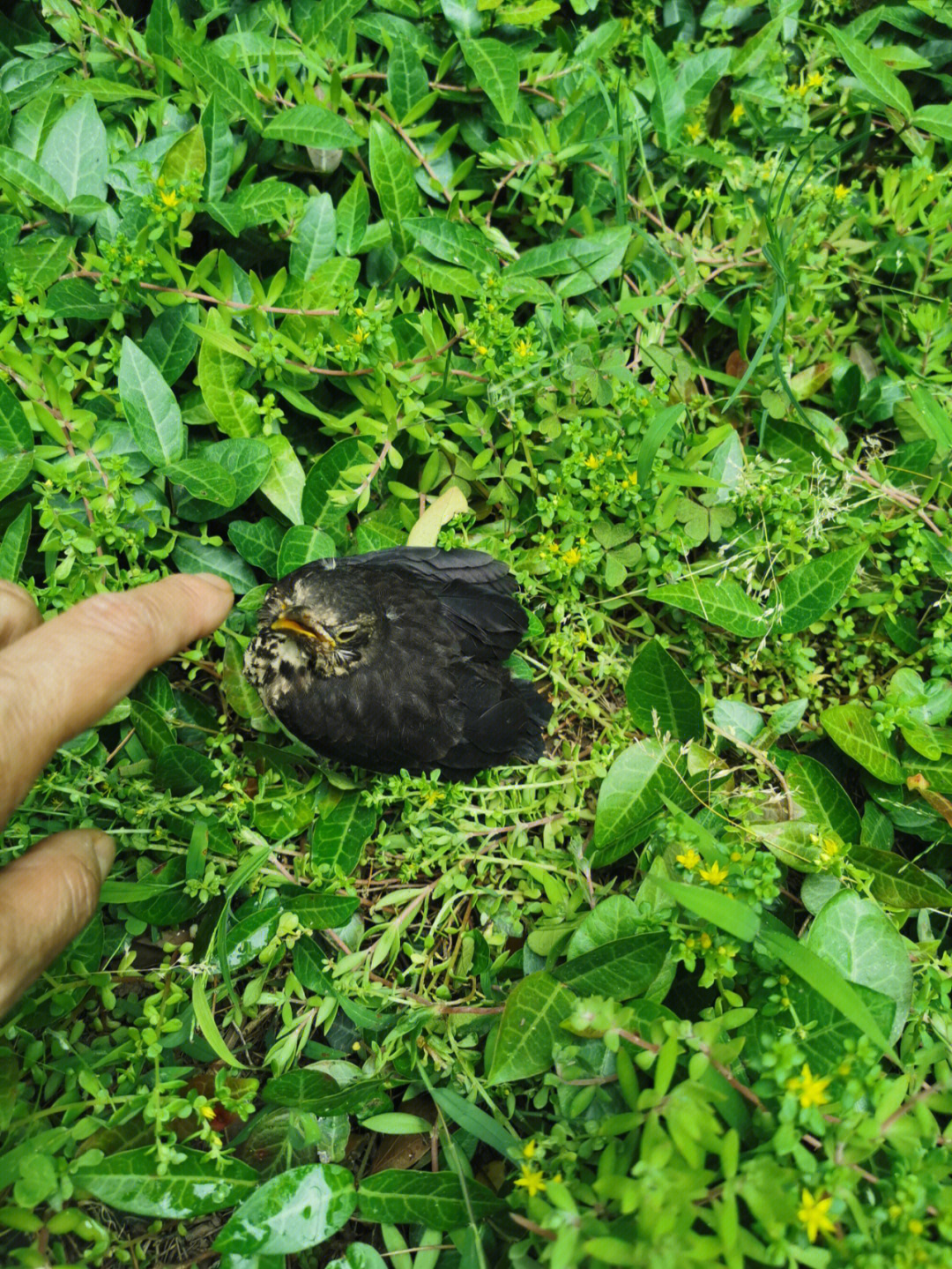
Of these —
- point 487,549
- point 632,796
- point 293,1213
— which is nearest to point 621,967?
point 632,796

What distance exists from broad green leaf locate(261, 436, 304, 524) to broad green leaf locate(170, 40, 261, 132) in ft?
3.95

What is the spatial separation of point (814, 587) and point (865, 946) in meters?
1.16

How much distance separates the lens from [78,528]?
261 centimetres

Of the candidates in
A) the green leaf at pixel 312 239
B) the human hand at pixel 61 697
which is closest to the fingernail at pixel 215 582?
the human hand at pixel 61 697

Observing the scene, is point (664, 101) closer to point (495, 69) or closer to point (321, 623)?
point (495, 69)

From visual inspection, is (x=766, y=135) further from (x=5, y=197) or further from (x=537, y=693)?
(x=5, y=197)

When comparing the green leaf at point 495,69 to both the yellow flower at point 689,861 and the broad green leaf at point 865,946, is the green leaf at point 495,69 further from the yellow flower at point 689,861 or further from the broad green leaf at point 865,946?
the broad green leaf at point 865,946

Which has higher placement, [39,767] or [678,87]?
[678,87]

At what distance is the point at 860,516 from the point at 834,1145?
2.11 meters

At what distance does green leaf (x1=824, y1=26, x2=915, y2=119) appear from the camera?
10.7 feet

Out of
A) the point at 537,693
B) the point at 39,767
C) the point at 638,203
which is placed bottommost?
the point at 537,693

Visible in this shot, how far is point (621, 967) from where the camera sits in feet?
7.48

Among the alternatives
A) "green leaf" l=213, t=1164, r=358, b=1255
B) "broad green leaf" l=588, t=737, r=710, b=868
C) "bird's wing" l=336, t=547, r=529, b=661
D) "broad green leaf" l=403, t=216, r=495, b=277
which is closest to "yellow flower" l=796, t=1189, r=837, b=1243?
"broad green leaf" l=588, t=737, r=710, b=868

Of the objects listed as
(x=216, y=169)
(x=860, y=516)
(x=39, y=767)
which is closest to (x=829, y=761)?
(x=860, y=516)
